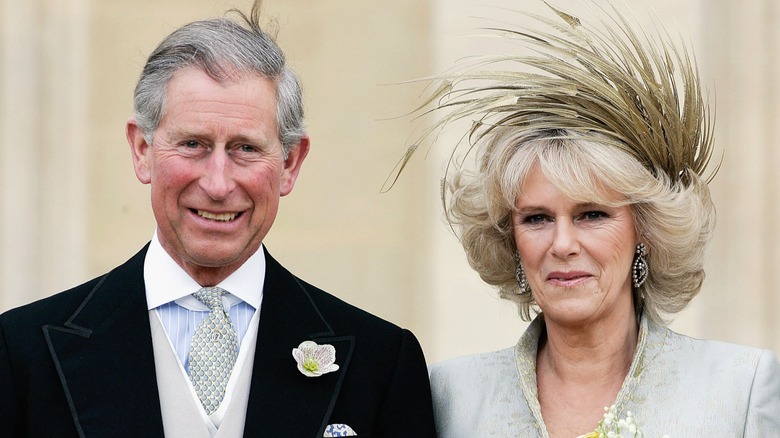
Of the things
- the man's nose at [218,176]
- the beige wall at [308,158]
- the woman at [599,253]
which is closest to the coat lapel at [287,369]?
the man's nose at [218,176]

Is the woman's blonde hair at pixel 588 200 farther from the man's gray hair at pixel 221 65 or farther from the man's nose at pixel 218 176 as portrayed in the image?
the man's nose at pixel 218 176

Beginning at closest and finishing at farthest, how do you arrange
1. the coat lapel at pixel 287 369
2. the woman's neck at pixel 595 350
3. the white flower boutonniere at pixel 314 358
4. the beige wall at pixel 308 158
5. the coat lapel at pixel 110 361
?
the coat lapel at pixel 110 361
the coat lapel at pixel 287 369
the white flower boutonniere at pixel 314 358
the woman's neck at pixel 595 350
the beige wall at pixel 308 158

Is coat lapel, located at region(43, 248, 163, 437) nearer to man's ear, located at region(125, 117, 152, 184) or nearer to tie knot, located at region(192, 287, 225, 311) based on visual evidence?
tie knot, located at region(192, 287, 225, 311)

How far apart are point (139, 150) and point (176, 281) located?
13.5 inches

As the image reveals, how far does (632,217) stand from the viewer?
4.07 meters

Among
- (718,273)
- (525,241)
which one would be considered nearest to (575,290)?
(525,241)

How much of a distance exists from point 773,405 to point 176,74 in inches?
67.4

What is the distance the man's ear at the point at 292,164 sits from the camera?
12.8 ft

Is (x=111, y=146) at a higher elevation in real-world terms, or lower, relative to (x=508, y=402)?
higher

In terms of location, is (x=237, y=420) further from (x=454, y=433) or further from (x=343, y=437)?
(x=454, y=433)

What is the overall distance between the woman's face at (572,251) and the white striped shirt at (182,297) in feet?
2.48

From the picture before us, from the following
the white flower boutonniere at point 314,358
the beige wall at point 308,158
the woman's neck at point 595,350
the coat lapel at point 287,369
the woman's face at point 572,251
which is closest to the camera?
the coat lapel at point 287,369

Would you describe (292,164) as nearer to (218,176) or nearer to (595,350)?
(218,176)

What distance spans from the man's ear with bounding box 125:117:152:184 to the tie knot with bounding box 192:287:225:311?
31cm
